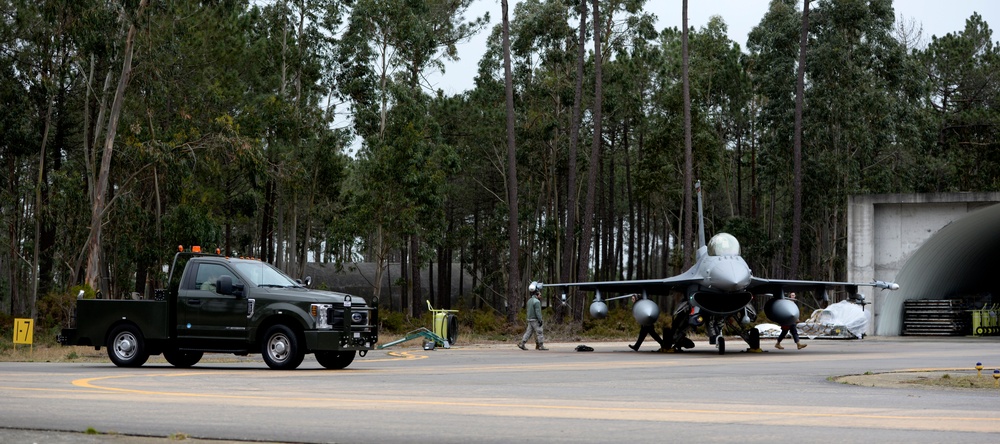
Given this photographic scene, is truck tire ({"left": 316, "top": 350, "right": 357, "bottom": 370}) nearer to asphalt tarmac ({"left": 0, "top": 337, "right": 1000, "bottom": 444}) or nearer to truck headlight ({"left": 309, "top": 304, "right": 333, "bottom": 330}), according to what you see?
asphalt tarmac ({"left": 0, "top": 337, "right": 1000, "bottom": 444})

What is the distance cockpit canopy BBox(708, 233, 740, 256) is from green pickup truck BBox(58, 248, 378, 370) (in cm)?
1063

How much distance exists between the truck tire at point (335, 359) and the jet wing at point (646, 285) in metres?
10.0

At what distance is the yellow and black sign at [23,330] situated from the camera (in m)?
Result: 24.0

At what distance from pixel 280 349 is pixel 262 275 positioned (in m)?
1.41

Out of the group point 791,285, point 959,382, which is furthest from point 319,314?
point 791,285

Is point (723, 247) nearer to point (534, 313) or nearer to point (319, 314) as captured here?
point (534, 313)

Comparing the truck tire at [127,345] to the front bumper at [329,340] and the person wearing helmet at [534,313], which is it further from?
the person wearing helmet at [534,313]

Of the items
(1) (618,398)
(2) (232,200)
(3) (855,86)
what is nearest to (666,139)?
(3) (855,86)

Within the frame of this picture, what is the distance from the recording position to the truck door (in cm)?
1803

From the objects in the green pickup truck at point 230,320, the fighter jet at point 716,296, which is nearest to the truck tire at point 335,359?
the green pickup truck at point 230,320

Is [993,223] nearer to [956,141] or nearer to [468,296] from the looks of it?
[956,141]

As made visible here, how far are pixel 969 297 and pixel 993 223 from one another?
4770 millimetres

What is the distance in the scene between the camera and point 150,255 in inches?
1732

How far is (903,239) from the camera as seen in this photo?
43312 millimetres
